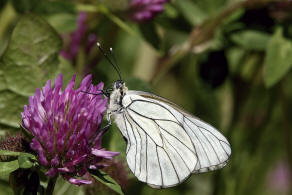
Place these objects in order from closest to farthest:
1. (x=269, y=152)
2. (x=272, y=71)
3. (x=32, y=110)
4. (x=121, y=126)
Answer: (x=32, y=110), (x=121, y=126), (x=272, y=71), (x=269, y=152)

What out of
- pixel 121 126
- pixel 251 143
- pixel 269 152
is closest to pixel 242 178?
pixel 251 143

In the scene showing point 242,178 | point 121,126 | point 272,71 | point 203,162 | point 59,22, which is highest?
point 59,22

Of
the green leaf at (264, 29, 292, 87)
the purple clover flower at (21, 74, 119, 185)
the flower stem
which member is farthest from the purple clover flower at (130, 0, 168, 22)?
the flower stem

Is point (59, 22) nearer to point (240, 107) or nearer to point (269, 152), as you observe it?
point (240, 107)

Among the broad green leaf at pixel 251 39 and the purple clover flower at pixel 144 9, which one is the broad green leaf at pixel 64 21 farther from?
the broad green leaf at pixel 251 39

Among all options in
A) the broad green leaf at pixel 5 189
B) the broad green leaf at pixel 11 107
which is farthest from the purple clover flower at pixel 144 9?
the broad green leaf at pixel 5 189

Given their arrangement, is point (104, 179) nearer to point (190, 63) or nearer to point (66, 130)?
point (66, 130)

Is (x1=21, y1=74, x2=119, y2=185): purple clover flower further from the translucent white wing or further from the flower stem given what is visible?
the translucent white wing
